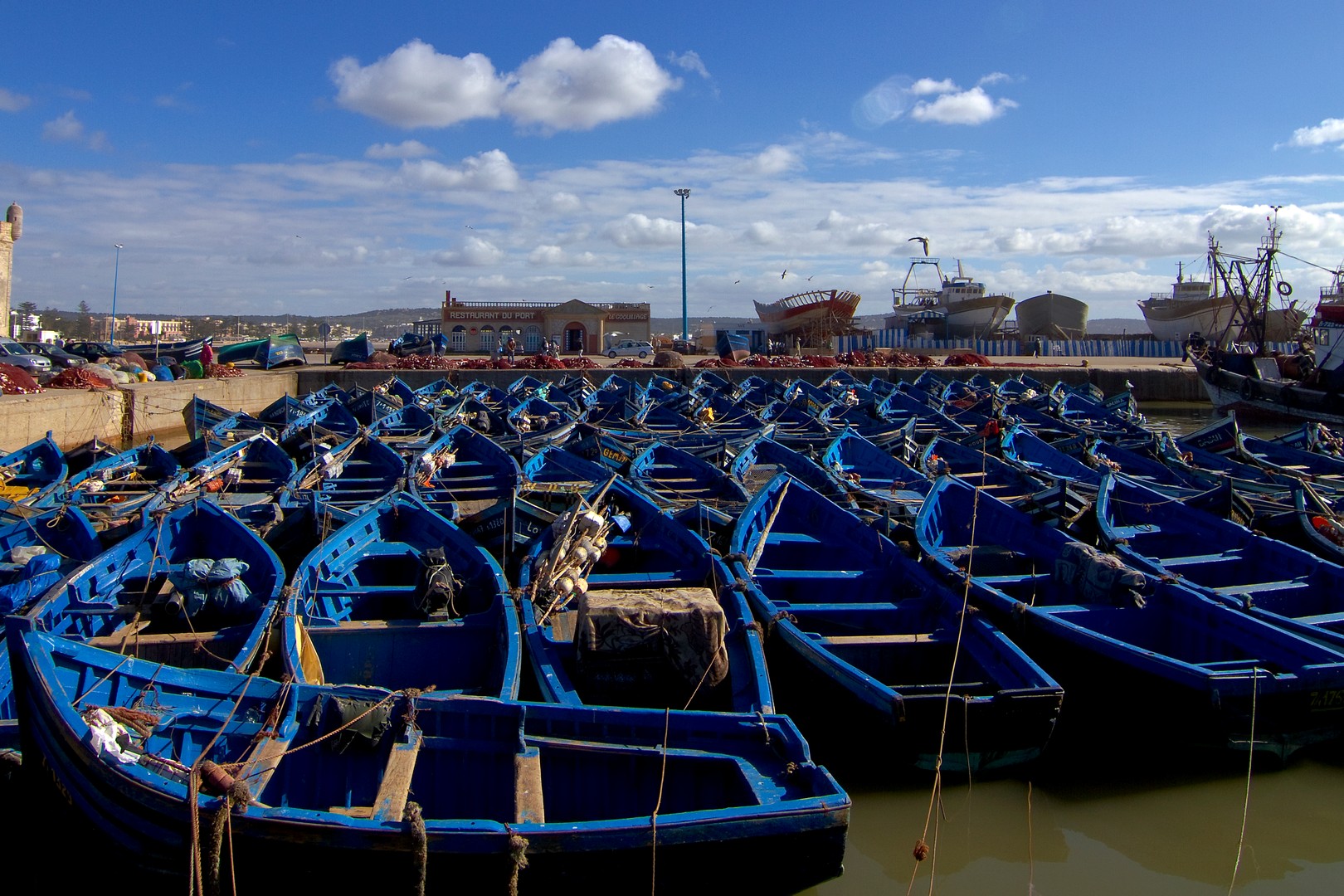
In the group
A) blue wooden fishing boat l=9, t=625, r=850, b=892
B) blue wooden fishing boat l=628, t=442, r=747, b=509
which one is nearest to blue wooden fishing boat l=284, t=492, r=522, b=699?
blue wooden fishing boat l=9, t=625, r=850, b=892

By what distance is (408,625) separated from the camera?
7.82m

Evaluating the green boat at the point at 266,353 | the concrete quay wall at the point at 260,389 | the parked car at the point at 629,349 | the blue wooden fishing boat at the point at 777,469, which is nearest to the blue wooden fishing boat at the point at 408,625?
the blue wooden fishing boat at the point at 777,469

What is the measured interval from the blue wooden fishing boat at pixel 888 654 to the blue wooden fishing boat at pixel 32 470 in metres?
11.2

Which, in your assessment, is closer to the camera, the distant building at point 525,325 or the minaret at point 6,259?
the minaret at point 6,259

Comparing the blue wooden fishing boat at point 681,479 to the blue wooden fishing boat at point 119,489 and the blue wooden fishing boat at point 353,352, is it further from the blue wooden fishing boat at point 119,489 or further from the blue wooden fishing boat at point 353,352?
the blue wooden fishing boat at point 353,352

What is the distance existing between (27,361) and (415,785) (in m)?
30.2

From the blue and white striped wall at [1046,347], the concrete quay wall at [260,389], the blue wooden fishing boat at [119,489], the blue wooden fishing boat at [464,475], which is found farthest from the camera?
the blue and white striped wall at [1046,347]

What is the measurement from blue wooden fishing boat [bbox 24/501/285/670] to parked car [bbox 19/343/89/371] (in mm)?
26426

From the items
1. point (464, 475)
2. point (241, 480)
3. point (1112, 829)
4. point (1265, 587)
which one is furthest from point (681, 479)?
point (1112, 829)

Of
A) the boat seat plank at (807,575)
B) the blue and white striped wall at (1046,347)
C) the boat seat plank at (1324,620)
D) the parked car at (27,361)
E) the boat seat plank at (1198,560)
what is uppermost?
the blue and white striped wall at (1046,347)

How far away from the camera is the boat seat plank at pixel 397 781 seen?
492cm

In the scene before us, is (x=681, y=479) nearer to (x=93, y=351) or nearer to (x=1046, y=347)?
(x=93, y=351)

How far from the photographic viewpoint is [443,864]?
4.62 metres

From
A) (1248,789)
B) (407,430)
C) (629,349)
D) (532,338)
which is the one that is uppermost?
(532,338)
